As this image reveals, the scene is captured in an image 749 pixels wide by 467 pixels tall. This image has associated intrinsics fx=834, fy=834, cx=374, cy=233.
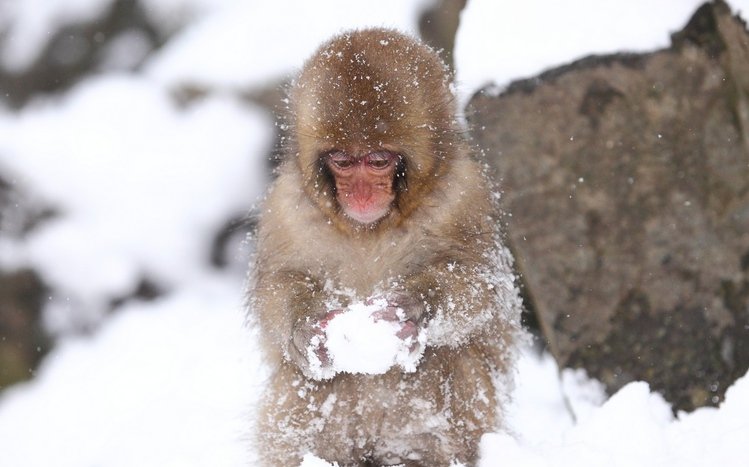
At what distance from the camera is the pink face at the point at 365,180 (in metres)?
2.50

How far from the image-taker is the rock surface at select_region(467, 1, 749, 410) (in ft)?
11.7

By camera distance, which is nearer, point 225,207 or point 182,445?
point 182,445

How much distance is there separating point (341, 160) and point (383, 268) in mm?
493

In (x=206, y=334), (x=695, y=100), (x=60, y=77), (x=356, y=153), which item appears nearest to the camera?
(x=356, y=153)

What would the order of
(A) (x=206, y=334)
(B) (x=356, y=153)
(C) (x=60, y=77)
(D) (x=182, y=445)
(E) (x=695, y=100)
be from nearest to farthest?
(B) (x=356, y=153), (D) (x=182, y=445), (E) (x=695, y=100), (A) (x=206, y=334), (C) (x=60, y=77)

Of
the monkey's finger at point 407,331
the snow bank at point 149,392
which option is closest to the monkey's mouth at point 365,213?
the monkey's finger at point 407,331

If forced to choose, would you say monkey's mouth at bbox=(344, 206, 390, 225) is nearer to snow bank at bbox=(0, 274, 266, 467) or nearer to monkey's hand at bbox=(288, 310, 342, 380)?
monkey's hand at bbox=(288, 310, 342, 380)

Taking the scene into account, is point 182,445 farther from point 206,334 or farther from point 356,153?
point 356,153

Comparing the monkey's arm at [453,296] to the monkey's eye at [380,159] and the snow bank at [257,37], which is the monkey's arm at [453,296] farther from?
the snow bank at [257,37]

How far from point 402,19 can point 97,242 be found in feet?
6.24

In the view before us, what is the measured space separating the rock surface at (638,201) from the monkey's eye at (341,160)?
1336 millimetres

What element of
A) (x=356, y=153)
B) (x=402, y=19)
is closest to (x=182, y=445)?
(x=356, y=153)

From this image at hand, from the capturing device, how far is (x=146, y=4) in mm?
4379

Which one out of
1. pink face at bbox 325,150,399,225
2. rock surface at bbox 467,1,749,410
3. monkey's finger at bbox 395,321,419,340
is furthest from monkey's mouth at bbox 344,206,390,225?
rock surface at bbox 467,1,749,410
